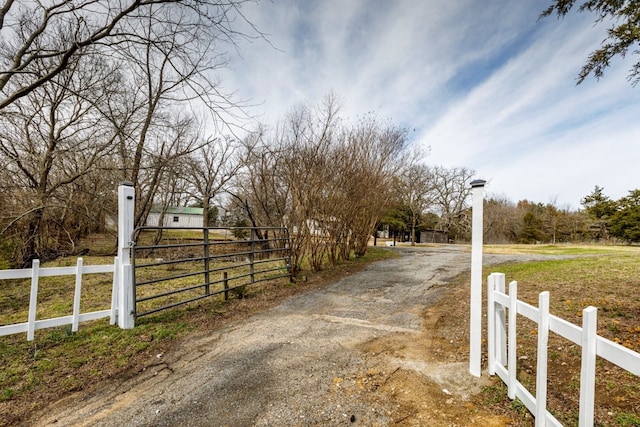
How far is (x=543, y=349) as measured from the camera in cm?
188

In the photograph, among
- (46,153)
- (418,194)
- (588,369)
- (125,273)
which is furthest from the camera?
(418,194)

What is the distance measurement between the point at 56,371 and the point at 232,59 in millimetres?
4446

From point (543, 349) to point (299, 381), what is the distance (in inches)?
78.9

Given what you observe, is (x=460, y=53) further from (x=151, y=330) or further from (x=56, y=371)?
(x=56, y=371)

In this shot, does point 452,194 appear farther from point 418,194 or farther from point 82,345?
point 82,345

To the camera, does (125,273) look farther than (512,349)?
Yes

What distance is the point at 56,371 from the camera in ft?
9.73

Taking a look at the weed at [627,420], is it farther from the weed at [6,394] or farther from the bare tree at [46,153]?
the bare tree at [46,153]

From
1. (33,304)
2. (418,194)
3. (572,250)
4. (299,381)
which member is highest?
(418,194)

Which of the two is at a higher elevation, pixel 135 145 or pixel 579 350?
pixel 135 145

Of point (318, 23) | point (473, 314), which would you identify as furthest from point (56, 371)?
point (318, 23)

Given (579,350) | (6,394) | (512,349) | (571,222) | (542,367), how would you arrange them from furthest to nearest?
(571,222)
(579,350)
(6,394)
(512,349)
(542,367)

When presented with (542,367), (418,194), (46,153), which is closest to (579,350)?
(542,367)

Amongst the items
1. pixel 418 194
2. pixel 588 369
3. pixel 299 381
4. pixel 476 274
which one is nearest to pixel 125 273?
pixel 299 381
